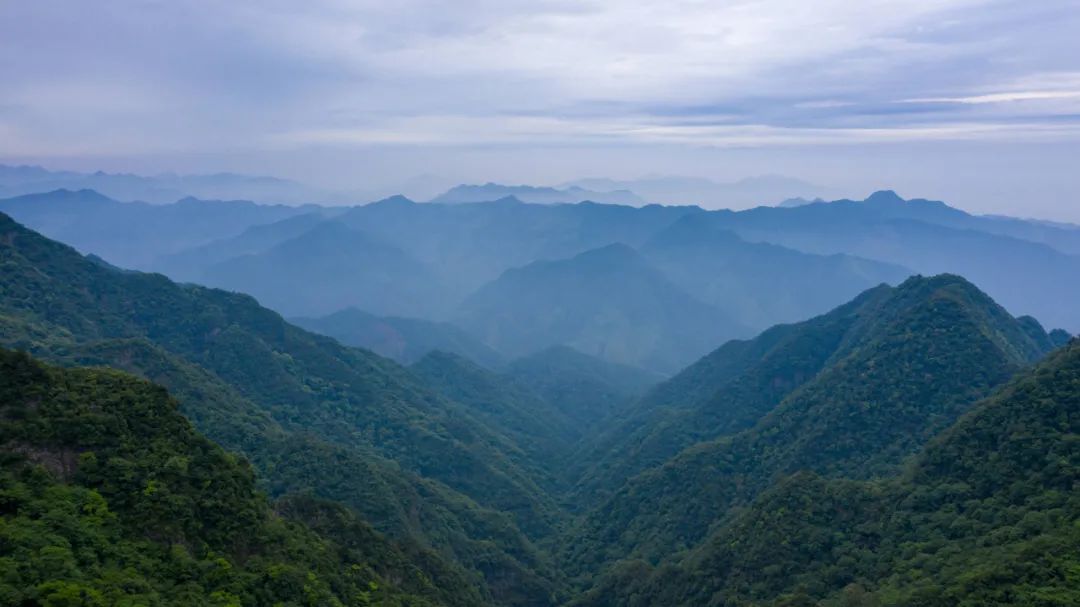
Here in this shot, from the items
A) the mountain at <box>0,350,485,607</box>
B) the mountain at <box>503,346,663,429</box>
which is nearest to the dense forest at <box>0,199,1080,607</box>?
the mountain at <box>0,350,485,607</box>

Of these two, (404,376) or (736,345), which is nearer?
(404,376)

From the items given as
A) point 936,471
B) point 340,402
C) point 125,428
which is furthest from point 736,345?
point 125,428

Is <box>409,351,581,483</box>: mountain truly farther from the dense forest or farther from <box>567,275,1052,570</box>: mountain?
<box>567,275,1052,570</box>: mountain

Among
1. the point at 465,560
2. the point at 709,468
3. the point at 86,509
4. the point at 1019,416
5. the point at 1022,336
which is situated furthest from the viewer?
the point at 1022,336

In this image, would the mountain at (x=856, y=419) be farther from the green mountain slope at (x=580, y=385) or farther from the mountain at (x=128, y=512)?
the green mountain slope at (x=580, y=385)

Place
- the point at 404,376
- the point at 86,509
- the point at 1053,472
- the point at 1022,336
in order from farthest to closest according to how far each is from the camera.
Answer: the point at 404,376
the point at 1022,336
the point at 1053,472
the point at 86,509

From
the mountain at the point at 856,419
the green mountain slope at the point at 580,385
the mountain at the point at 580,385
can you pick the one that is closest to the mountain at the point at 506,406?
the green mountain slope at the point at 580,385

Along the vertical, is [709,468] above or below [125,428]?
below

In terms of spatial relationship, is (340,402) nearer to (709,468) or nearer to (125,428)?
(709,468)

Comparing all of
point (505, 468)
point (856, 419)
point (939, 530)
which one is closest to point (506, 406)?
point (505, 468)

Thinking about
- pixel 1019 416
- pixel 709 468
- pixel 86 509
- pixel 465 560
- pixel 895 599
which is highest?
pixel 86 509
